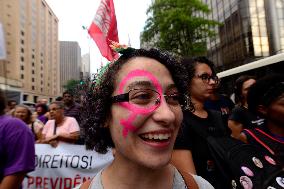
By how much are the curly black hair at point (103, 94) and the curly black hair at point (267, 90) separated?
43.4 inches

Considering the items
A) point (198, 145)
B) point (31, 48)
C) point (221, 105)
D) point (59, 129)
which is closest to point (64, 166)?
point (59, 129)

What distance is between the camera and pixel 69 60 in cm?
16788

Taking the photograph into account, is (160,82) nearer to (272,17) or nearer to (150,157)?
(150,157)

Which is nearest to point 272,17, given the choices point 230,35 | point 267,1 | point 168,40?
point 267,1

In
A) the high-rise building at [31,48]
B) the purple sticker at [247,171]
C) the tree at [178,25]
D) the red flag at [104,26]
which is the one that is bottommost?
the purple sticker at [247,171]

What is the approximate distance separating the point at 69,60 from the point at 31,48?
94.5 m

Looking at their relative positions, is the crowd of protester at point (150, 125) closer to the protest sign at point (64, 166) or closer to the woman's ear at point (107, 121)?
the woman's ear at point (107, 121)

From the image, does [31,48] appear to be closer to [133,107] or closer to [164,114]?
[133,107]

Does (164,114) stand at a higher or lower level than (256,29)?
lower

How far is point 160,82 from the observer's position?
Result: 1480mm

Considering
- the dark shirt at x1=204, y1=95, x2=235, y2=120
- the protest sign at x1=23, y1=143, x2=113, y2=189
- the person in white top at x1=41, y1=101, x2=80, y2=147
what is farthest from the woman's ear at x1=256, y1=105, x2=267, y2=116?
the person in white top at x1=41, y1=101, x2=80, y2=147

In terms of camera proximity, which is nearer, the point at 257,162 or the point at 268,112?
the point at 257,162

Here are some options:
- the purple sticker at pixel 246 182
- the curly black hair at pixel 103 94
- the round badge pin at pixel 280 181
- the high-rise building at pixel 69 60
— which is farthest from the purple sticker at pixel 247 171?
the high-rise building at pixel 69 60

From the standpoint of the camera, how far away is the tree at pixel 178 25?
23438 mm
